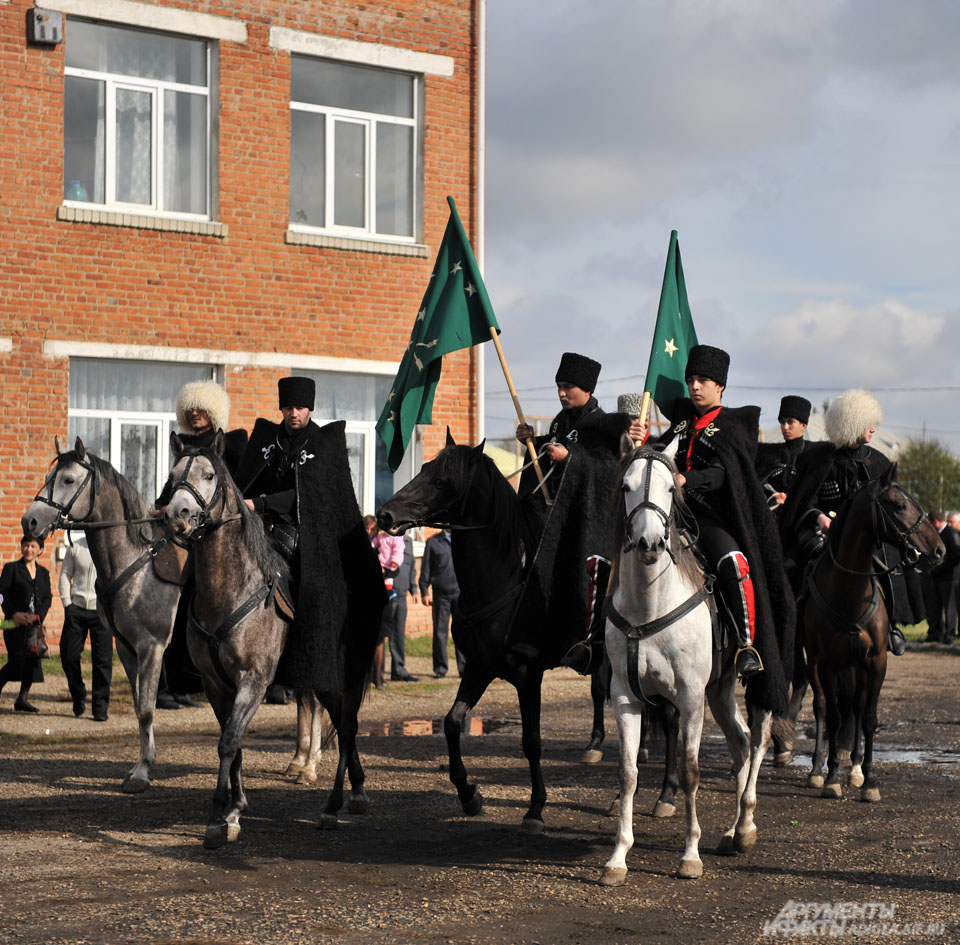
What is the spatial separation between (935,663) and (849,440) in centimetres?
1217

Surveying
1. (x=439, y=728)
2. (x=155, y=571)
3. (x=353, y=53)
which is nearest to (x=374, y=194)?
(x=353, y=53)

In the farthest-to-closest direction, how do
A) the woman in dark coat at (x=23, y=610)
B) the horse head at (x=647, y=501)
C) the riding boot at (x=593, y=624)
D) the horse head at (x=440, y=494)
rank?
the woman in dark coat at (x=23, y=610), the horse head at (x=440, y=494), the riding boot at (x=593, y=624), the horse head at (x=647, y=501)

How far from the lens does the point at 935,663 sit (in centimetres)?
2222

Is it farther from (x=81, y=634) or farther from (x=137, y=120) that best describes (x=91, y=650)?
(x=137, y=120)

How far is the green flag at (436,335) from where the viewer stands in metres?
11.1

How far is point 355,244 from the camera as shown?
20844 mm

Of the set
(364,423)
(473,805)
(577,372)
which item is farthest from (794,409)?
(364,423)

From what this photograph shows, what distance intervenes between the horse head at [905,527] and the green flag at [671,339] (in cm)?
168

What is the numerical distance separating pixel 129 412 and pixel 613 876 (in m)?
13.2

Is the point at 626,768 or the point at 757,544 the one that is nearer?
the point at 626,768

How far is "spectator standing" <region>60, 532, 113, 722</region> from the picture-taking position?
14.8 m

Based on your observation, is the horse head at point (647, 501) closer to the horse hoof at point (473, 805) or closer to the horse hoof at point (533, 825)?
the horse hoof at point (533, 825)

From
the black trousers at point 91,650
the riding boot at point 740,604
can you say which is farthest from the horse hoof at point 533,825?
the black trousers at point 91,650

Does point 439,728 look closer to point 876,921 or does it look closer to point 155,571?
point 155,571
